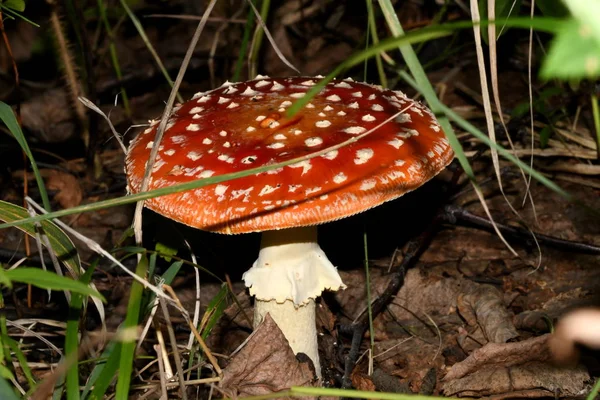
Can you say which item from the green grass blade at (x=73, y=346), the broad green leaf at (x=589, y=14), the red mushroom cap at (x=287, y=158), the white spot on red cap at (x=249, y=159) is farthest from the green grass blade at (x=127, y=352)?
the broad green leaf at (x=589, y=14)

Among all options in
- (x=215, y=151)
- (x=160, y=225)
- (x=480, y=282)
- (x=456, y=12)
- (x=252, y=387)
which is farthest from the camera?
(x=456, y=12)

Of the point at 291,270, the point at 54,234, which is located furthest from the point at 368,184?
the point at 54,234

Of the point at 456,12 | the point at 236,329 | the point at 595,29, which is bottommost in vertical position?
the point at 236,329

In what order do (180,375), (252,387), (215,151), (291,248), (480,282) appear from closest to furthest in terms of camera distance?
(180,375)
(215,151)
(252,387)
(291,248)
(480,282)

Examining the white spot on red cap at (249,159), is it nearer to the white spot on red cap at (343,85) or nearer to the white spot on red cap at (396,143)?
the white spot on red cap at (396,143)

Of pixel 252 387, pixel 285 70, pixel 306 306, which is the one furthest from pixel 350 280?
pixel 285 70

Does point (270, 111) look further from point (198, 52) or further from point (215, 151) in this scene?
point (198, 52)

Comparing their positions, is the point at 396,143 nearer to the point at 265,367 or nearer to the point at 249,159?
the point at 249,159

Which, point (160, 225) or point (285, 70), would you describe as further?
point (285, 70)
